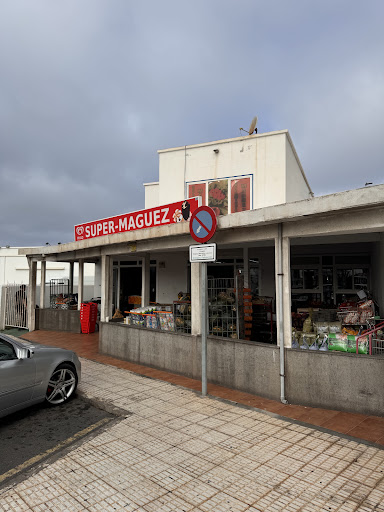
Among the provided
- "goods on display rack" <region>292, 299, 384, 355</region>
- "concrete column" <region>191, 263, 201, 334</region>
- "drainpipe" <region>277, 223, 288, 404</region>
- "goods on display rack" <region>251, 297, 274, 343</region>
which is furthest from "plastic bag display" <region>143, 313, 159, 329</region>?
"drainpipe" <region>277, 223, 288, 404</region>

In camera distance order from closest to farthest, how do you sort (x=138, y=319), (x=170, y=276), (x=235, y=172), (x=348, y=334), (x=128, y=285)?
1. (x=348, y=334)
2. (x=138, y=319)
3. (x=170, y=276)
4. (x=235, y=172)
5. (x=128, y=285)

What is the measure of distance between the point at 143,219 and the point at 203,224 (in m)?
2.36

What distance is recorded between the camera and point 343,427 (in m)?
4.21

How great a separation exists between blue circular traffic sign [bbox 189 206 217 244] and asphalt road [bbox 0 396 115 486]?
116 inches

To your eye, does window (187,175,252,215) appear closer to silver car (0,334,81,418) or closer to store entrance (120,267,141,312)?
store entrance (120,267,141,312)

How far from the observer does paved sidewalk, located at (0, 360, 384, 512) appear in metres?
2.85

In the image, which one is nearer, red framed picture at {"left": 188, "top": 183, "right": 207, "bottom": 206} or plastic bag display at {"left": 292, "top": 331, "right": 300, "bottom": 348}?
plastic bag display at {"left": 292, "top": 331, "right": 300, "bottom": 348}

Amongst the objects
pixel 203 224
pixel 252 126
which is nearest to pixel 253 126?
pixel 252 126

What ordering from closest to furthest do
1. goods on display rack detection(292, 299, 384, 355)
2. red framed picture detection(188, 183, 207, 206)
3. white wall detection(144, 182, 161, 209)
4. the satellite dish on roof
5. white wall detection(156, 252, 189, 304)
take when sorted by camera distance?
goods on display rack detection(292, 299, 384, 355), white wall detection(156, 252, 189, 304), red framed picture detection(188, 183, 207, 206), the satellite dish on roof, white wall detection(144, 182, 161, 209)

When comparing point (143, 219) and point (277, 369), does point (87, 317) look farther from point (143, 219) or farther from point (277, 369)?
point (277, 369)

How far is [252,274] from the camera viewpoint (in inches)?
398

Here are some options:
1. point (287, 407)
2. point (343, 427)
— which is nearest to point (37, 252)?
point (287, 407)

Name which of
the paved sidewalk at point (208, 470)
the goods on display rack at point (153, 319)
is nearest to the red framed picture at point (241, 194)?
the goods on display rack at point (153, 319)

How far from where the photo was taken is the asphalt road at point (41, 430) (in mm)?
3653
